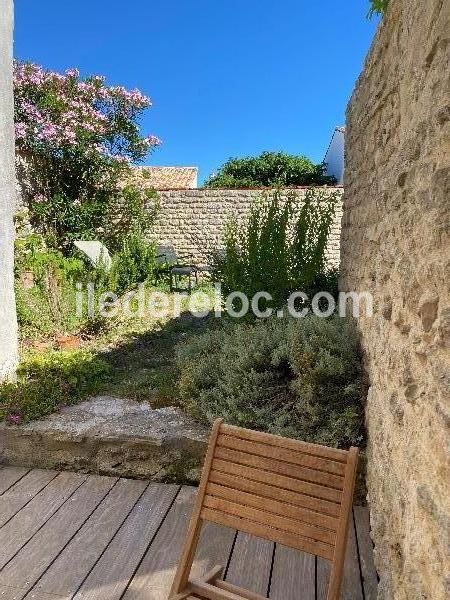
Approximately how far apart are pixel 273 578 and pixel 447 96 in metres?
2.01

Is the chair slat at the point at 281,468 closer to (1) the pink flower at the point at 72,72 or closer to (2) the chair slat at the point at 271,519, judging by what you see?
(2) the chair slat at the point at 271,519

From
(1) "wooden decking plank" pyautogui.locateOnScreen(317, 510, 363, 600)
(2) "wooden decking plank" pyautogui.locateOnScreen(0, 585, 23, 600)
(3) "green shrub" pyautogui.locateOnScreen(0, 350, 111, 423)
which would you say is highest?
(3) "green shrub" pyautogui.locateOnScreen(0, 350, 111, 423)

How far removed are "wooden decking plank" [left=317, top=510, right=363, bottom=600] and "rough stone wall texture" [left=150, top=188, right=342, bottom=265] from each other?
9477 mm

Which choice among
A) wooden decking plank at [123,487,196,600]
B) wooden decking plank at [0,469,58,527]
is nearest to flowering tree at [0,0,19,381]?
wooden decking plank at [0,469,58,527]

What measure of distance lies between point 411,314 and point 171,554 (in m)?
1.57

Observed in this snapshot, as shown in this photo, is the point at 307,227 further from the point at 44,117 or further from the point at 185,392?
the point at 44,117

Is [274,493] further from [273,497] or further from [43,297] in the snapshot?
[43,297]

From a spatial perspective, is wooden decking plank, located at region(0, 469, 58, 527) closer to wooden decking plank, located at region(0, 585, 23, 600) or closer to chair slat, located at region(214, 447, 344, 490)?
wooden decking plank, located at region(0, 585, 23, 600)

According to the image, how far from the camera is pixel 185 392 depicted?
3479 mm

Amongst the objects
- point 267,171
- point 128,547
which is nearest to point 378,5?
point 128,547

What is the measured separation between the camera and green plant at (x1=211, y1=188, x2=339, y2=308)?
191 inches

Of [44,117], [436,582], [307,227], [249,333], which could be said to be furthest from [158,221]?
[436,582]

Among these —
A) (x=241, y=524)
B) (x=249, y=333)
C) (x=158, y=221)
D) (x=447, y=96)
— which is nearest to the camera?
(x=447, y=96)

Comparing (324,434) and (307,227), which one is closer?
(324,434)
